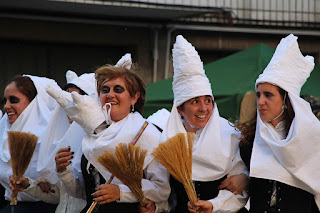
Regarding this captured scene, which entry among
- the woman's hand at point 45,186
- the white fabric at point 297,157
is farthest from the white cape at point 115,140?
the woman's hand at point 45,186

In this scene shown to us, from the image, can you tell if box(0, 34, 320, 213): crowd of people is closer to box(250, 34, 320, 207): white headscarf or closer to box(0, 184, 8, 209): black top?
box(250, 34, 320, 207): white headscarf

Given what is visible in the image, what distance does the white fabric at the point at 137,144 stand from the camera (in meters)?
5.06

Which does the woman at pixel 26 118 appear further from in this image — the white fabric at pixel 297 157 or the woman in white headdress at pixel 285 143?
the white fabric at pixel 297 157

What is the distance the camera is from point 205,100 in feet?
16.9

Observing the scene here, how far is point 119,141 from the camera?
5176 millimetres

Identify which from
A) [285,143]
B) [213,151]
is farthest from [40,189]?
[285,143]

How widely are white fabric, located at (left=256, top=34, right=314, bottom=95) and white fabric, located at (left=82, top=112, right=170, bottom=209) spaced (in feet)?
2.98

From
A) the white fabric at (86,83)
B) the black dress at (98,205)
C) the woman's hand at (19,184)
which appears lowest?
the woman's hand at (19,184)

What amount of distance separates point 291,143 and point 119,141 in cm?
122

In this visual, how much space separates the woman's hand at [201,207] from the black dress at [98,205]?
0.57 metres

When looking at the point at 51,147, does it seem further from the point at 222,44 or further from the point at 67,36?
the point at 222,44

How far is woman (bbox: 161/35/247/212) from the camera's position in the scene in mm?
4973

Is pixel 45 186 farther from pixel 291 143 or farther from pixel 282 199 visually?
pixel 291 143

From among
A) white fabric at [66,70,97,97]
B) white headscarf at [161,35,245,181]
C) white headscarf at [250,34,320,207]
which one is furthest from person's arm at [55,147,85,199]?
white headscarf at [250,34,320,207]
